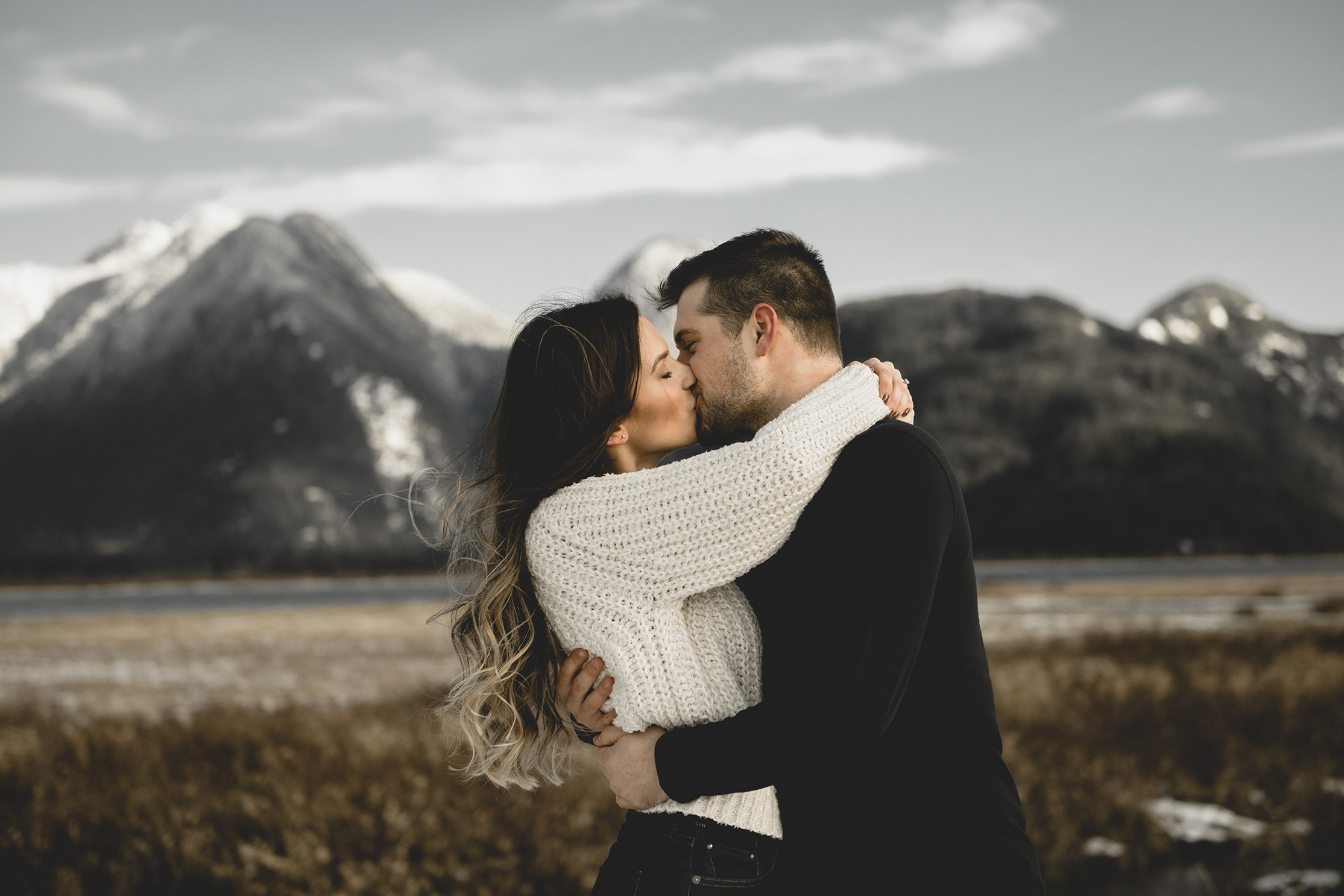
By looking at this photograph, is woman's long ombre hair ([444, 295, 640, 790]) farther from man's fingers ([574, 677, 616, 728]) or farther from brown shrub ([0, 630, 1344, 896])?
brown shrub ([0, 630, 1344, 896])

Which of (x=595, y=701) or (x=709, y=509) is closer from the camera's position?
(x=709, y=509)

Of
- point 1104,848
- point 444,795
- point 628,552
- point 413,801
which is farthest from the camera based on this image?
point 444,795

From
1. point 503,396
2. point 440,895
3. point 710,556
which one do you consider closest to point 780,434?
point 710,556

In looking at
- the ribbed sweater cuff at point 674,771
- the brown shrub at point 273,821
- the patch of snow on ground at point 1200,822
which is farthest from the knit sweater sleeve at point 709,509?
the patch of snow on ground at point 1200,822

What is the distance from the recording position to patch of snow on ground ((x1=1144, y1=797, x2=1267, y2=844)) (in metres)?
7.47

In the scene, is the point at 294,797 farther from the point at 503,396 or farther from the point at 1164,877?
the point at 1164,877

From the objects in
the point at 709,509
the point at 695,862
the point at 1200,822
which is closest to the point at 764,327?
the point at 709,509

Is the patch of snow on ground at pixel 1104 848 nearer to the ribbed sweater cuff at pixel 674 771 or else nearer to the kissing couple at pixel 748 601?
the kissing couple at pixel 748 601

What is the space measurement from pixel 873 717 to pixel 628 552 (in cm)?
73

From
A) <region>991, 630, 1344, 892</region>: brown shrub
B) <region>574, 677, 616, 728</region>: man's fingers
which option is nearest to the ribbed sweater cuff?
<region>574, 677, 616, 728</region>: man's fingers

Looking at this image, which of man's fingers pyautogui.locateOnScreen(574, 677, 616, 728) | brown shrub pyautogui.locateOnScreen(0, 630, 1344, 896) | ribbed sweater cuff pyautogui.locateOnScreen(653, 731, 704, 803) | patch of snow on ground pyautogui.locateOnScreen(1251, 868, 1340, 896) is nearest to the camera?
ribbed sweater cuff pyautogui.locateOnScreen(653, 731, 704, 803)

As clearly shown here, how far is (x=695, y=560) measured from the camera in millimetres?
2385

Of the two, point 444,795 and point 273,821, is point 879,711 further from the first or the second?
point 444,795

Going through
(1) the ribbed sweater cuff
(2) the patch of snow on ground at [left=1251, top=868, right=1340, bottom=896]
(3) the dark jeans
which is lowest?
(2) the patch of snow on ground at [left=1251, top=868, right=1340, bottom=896]
